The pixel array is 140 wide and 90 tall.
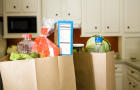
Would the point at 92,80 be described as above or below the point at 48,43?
below

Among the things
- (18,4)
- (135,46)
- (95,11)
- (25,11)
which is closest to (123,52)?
(135,46)

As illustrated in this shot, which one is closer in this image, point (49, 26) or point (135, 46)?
point (49, 26)

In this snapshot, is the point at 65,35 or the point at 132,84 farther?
the point at 132,84

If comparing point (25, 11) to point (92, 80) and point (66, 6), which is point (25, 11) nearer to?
point (66, 6)

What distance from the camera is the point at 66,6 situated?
2.65 meters

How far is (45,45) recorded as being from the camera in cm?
61

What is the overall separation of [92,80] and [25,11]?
2224 mm

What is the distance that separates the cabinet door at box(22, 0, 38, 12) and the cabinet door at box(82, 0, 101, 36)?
86 centimetres

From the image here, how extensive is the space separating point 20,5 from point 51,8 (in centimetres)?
54

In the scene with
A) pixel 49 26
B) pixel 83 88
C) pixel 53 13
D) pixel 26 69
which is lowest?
pixel 83 88

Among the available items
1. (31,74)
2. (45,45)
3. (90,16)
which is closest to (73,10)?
(90,16)

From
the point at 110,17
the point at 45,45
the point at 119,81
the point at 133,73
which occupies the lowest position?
the point at 119,81

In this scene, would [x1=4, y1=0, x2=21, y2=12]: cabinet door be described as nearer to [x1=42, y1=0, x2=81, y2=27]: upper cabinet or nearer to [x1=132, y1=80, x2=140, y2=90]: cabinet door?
[x1=42, y1=0, x2=81, y2=27]: upper cabinet

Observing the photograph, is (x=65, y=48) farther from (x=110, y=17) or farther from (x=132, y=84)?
(x=110, y=17)
